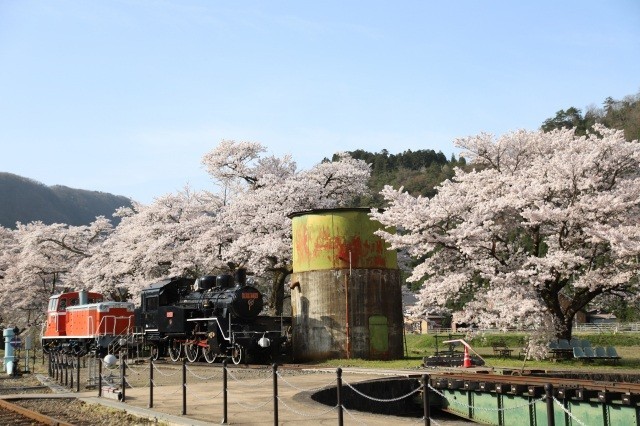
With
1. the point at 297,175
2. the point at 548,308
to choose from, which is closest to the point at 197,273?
the point at 297,175

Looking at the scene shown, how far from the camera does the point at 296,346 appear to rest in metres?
31.2

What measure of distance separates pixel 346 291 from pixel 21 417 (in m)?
16.3

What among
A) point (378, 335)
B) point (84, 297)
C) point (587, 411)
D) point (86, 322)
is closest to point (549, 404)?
point (587, 411)

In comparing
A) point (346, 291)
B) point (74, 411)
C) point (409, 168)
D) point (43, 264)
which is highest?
point (409, 168)

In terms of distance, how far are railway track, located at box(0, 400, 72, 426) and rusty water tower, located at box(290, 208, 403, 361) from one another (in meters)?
15.1

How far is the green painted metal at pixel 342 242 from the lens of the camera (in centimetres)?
3020

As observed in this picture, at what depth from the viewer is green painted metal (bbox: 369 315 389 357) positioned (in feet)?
98.1

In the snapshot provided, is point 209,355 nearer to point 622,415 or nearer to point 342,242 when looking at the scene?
point 342,242

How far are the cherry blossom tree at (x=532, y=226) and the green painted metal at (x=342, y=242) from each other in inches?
42.3

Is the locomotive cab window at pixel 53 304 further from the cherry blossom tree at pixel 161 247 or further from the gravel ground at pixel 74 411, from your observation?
the gravel ground at pixel 74 411

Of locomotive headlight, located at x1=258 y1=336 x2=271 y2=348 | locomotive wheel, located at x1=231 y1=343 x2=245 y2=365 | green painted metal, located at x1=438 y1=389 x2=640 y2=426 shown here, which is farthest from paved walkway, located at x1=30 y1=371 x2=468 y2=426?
locomotive wheel, located at x1=231 y1=343 x2=245 y2=365

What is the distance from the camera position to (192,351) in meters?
31.7

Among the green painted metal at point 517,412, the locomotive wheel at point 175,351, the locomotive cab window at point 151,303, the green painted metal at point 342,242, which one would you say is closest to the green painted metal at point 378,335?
the green painted metal at point 342,242

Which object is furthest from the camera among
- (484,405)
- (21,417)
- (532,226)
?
(532,226)
